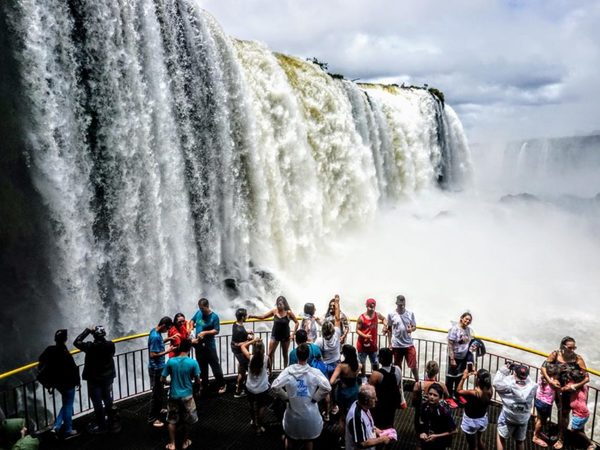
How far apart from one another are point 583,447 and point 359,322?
346 cm

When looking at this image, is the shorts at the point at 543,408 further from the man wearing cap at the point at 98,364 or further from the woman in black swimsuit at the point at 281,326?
the man wearing cap at the point at 98,364

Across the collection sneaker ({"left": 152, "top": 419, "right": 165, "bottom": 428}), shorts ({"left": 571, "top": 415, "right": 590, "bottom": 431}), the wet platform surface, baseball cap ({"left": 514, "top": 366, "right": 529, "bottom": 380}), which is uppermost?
baseball cap ({"left": 514, "top": 366, "right": 529, "bottom": 380})

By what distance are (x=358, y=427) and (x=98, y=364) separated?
145 inches

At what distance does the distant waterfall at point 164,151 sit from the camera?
36.5 feet

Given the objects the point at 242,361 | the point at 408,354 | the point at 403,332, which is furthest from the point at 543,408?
the point at 242,361

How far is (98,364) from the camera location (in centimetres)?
656

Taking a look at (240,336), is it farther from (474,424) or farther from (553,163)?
(553,163)

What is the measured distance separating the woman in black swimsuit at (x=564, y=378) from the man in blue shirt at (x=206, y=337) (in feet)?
15.7

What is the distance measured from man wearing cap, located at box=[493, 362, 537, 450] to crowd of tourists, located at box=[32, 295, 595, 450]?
0.5 inches

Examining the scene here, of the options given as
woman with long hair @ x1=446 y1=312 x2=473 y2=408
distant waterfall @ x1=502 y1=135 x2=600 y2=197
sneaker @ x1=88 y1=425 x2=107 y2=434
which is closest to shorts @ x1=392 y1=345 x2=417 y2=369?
woman with long hair @ x1=446 y1=312 x2=473 y2=408

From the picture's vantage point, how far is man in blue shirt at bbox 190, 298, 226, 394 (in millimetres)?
7516

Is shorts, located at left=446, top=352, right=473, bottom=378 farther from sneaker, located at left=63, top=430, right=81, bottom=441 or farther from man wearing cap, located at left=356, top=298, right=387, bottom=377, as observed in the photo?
sneaker, located at left=63, top=430, right=81, bottom=441

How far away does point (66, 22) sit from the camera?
1094 cm

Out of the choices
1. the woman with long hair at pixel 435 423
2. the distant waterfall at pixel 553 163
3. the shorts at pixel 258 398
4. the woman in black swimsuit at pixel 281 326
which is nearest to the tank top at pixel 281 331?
the woman in black swimsuit at pixel 281 326
